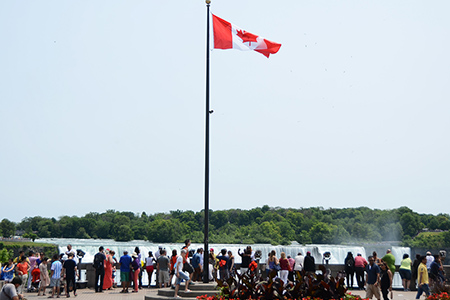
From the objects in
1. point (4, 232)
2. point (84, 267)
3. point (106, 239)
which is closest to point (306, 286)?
point (84, 267)

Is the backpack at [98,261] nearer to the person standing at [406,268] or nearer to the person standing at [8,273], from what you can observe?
the person standing at [8,273]

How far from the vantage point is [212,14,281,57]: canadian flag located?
19.5 meters

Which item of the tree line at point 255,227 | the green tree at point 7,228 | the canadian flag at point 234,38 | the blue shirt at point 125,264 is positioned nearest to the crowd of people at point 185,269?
the blue shirt at point 125,264

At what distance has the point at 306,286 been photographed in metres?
11.2

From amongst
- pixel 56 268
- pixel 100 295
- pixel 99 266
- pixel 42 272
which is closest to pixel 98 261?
pixel 99 266

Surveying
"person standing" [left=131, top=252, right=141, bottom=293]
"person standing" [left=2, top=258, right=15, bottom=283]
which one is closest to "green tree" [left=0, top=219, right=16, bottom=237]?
"person standing" [left=131, top=252, right=141, bottom=293]

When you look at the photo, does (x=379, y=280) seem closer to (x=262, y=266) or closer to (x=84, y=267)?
(x=262, y=266)

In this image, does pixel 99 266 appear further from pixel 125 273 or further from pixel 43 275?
pixel 43 275

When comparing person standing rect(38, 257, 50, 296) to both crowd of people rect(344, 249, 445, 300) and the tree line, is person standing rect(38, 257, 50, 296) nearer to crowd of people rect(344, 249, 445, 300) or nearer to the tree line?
crowd of people rect(344, 249, 445, 300)

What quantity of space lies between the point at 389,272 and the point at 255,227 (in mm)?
113430

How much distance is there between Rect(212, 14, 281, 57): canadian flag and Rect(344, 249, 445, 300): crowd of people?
322 inches

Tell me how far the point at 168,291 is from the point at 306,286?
7041 mm

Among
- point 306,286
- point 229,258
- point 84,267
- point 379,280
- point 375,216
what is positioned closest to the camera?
point 306,286

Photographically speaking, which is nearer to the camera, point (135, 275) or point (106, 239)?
point (135, 275)
